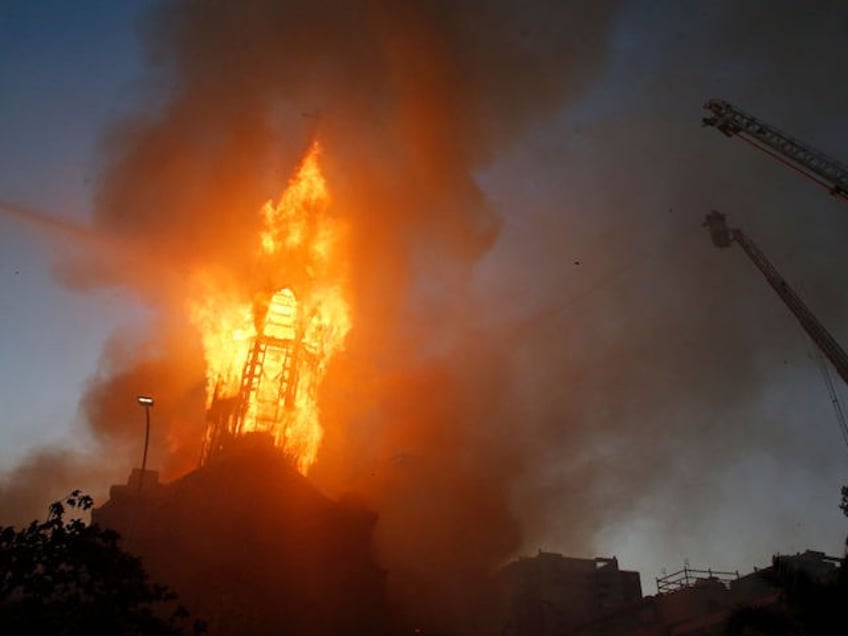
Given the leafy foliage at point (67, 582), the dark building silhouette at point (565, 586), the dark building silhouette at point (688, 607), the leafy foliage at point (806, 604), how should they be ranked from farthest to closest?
the dark building silhouette at point (565, 586), the dark building silhouette at point (688, 607), the leafy foliage at point (806, 604), the leafy foliage at point (67, 582)

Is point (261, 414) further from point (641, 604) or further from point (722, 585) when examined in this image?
point (722, 585)

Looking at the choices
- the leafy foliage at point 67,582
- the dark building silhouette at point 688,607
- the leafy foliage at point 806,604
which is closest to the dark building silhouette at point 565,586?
the dark building silhouette at point 688,607

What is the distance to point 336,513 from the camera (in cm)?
7075

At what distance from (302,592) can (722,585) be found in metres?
37.3

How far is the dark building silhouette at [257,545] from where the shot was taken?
2363 inches

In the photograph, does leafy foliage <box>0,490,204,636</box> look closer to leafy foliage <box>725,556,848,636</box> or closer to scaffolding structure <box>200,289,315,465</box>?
leafy foliage <box>725,556,848,636</box>

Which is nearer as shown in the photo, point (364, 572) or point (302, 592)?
point (302, 592)

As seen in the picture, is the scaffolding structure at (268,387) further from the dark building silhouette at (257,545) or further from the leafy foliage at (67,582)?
the leafy foliage at (67,582)

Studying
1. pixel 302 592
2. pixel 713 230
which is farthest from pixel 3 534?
pixel 713 230

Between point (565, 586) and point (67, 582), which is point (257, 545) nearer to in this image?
point (565, 586)

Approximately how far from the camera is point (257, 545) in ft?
211

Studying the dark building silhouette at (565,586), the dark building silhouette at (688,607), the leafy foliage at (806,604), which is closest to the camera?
the leafy foliage at (806,604)

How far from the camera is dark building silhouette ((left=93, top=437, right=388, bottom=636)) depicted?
197ft

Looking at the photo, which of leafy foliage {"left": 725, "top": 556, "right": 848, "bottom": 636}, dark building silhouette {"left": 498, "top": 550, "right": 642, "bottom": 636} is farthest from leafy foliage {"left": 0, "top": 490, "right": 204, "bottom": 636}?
dark building silhouette {"left": 498, "top": 550, "right": 642, "bottom": 636}
